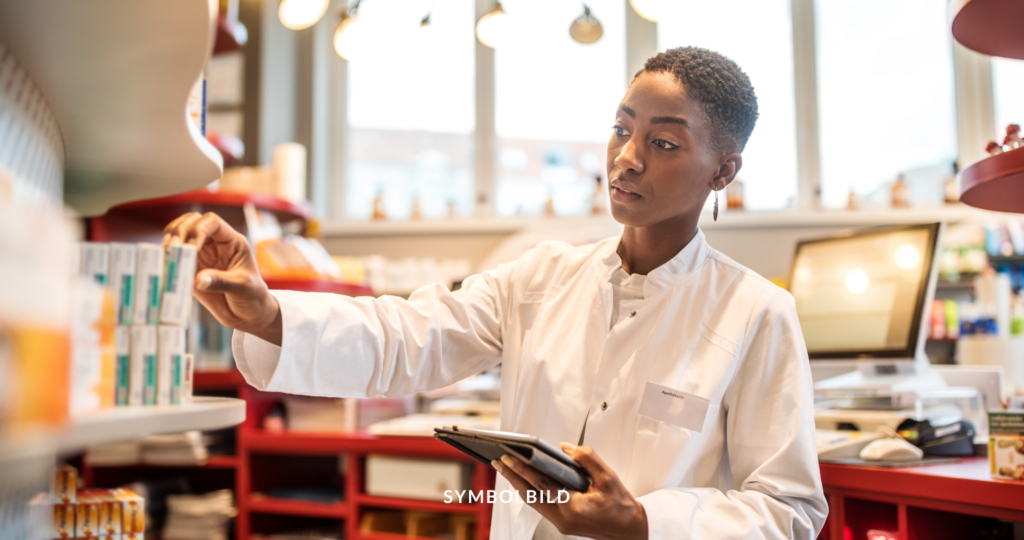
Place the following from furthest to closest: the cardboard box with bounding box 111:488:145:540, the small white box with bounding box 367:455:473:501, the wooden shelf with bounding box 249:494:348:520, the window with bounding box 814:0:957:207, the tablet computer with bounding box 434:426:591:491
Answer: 1. the window with bounding box 814:0:957:207
2. the wooden shelf with bounding box 249:494:348:520
3. the small white box with bounding box 367:455:473:501
4. the cardboard box with bounding box 111:488:145:540
5. the tablet computer with bounding box 434:426:591:491

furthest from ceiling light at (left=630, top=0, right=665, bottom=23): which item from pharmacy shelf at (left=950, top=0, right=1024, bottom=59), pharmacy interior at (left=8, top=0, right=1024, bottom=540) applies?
pharmacy shelf at (left=950, top=0, right=1024, bottom=59)

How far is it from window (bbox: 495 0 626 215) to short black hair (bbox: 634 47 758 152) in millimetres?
3342

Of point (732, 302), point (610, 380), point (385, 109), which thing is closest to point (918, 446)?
point (732, 302)

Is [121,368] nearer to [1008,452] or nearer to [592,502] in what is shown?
[592,502]

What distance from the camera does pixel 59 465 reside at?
3.98ft

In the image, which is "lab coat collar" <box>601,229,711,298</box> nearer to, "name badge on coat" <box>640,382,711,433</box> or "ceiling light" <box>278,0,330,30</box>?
"name badge on coat" <box>640,382,711,433</box>

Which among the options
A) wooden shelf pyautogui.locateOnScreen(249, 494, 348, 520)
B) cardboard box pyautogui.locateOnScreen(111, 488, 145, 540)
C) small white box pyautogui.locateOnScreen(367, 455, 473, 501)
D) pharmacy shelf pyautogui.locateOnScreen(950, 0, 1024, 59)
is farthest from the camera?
wooden shelf pyautogui.locateOnScreen(249, 494, 348, 520)

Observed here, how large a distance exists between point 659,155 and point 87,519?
1.03 m

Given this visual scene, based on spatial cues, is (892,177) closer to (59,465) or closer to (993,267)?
(993,267)

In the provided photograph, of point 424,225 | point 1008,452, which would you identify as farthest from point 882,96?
point 1008,452

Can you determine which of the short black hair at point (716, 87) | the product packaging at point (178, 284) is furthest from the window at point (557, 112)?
the product packaging at point (178, 284)

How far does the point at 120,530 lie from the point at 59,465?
0.54 ft

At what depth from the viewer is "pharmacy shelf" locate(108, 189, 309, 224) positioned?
9.94ft

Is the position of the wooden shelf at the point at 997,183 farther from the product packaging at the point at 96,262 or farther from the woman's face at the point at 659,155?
the product packaging at the point at 96,262
